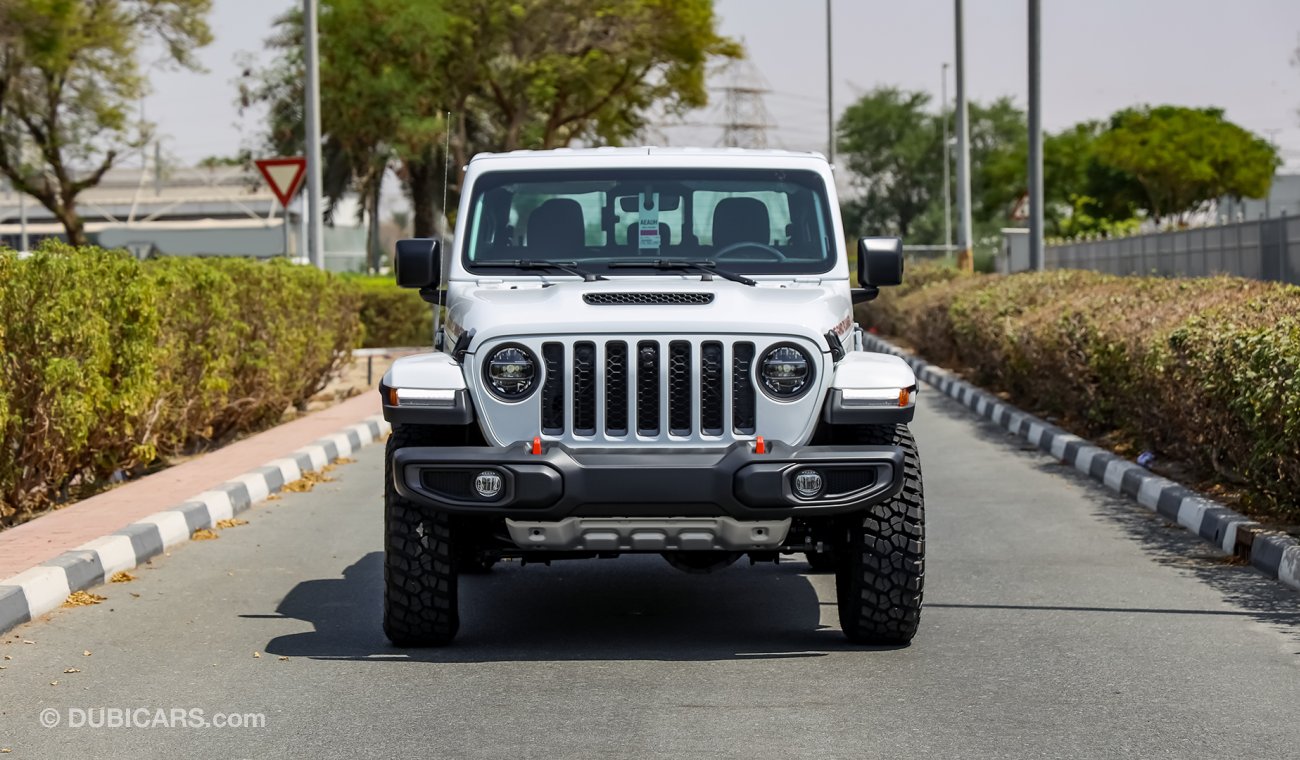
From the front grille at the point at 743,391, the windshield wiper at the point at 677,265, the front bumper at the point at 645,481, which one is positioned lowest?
the front bumper at the point at 645,481

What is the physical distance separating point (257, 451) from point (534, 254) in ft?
23.3

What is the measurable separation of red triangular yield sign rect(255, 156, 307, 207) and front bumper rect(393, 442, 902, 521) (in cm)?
1568

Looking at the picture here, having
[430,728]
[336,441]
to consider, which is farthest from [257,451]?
[430,728]

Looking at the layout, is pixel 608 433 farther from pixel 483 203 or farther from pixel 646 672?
pixel 483 203

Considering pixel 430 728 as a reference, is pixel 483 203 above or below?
above

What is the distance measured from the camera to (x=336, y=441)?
51.7ft

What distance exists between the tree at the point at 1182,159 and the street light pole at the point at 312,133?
56.7 meters

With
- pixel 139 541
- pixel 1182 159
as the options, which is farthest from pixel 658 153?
pixel 1182 159

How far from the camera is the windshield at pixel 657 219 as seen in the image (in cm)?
835

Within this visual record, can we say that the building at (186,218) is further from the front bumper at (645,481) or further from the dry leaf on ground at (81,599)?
the front bumper at (645,481)

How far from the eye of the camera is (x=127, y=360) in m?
12.0

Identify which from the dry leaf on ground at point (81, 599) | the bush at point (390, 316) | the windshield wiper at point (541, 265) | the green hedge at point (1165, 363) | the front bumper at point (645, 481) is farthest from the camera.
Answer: the bush at point (390, 316)

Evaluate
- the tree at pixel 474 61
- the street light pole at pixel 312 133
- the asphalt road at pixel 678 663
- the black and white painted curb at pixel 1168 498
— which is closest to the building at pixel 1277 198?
the tree at pixel 474 61

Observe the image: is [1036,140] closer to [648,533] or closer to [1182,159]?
[648,533]
